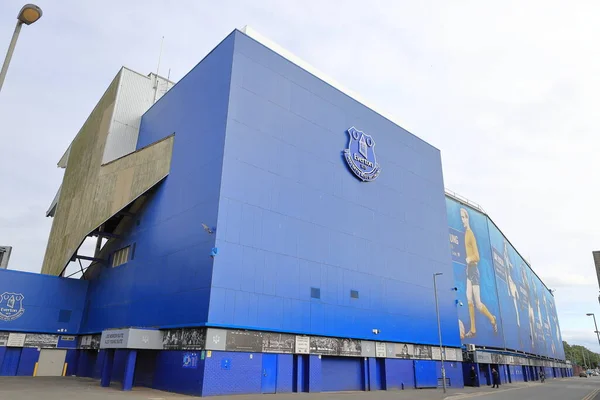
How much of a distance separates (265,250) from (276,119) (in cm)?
941

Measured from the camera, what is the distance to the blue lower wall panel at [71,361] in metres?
35.8

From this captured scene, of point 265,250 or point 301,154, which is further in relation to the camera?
point 301,154

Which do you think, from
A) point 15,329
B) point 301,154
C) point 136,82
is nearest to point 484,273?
point 301,154

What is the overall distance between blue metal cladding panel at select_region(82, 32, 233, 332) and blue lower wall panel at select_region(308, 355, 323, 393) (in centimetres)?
810

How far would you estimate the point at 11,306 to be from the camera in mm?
33750

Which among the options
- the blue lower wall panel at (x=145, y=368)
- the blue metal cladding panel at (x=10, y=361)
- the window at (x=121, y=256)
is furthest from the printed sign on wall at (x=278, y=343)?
the blue metal cladding panel at (x=10, y=361)

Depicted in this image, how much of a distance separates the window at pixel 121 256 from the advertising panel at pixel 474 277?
3489 cm

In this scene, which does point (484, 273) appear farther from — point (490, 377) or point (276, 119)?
point (276, 119)

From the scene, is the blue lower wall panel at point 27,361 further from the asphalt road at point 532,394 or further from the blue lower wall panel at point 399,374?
the asphalt road at point 532,394

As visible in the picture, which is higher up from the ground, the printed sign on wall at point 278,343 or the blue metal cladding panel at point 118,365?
the printed sign on wall at point 278,343

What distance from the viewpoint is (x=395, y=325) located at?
3297cm

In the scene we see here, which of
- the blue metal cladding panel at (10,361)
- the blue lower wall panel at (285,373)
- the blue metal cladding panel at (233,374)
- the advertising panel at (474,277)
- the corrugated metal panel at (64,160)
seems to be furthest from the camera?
the corrugated metal panel at (64,160)

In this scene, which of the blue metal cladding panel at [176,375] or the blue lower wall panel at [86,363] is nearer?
the blue metal cladding panel at [176,375]

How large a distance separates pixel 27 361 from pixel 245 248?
77.9ft
